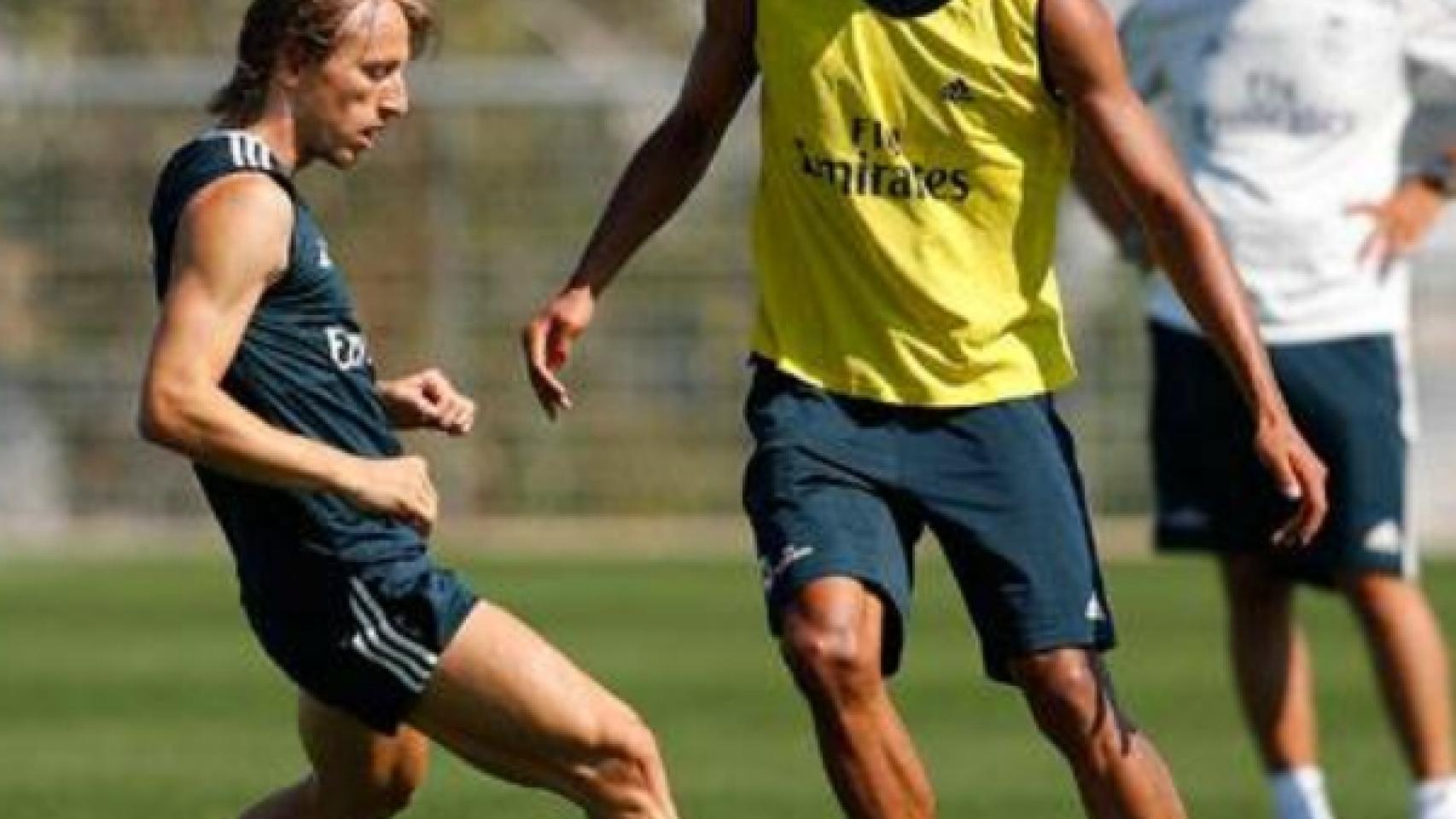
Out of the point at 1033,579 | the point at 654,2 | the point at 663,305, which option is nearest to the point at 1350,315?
the point at 1033,579

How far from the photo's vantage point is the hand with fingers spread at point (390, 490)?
7.54m

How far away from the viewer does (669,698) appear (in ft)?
49.4

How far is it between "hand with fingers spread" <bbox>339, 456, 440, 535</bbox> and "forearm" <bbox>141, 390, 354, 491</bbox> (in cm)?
2

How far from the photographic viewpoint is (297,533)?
8.02 metres

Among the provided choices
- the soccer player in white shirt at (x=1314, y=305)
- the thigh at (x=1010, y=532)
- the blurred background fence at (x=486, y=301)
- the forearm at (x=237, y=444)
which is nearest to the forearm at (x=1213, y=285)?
the thigh at (x=1010, y=532)

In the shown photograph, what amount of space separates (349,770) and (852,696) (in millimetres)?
973

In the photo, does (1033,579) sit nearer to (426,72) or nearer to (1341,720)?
(1341,720)

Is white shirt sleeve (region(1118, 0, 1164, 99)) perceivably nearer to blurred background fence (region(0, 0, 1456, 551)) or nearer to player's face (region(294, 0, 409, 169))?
player's face (region(294, 0, 409, 169))

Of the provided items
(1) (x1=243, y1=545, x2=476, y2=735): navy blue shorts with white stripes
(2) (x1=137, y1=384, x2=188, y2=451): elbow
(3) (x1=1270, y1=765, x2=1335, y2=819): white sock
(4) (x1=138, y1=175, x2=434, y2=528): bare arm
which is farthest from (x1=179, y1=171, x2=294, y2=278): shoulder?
(3) (x1=1270, y1=765, x2=1335, y2=819): white sock

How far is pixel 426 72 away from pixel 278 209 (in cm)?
1670

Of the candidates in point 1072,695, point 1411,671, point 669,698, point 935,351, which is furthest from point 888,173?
point 669,698

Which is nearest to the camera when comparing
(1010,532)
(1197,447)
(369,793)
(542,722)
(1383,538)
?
(542,722)

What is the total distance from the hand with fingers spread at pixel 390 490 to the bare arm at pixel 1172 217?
1.67 m

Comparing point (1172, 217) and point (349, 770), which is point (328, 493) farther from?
point (1172, 217)
